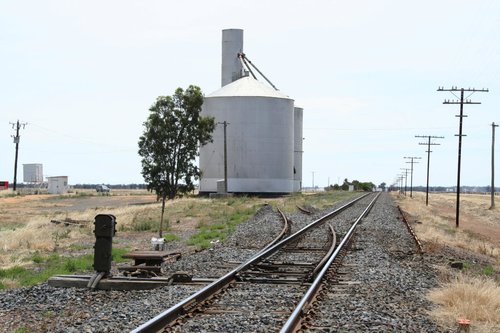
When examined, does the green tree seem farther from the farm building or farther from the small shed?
the farm building

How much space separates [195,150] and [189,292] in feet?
51.8

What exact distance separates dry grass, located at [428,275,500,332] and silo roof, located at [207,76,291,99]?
204 feet

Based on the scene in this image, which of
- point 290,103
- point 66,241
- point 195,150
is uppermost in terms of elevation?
point 290,103

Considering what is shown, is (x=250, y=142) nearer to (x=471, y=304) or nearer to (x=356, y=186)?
(x=471, y=304)

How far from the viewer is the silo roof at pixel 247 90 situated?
72.4 metres

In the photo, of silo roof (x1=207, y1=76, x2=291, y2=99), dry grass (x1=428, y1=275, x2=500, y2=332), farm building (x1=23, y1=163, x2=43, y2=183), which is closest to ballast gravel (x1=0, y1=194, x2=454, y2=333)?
dry grass (x1=428, y1=275, x2=500, y2=332)

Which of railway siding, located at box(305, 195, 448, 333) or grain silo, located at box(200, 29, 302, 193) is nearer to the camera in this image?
railway siding, located at box(305, 195, 448, 333)

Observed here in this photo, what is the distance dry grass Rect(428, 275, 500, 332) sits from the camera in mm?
8766

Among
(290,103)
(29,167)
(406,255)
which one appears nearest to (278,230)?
(406,255)

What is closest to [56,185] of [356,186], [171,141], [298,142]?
[298,142]

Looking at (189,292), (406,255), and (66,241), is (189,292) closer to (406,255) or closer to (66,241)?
(406,255)

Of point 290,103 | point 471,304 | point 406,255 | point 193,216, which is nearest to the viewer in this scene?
point 471,304

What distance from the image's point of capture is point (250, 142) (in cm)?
7050

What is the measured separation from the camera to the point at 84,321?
27.5ft
